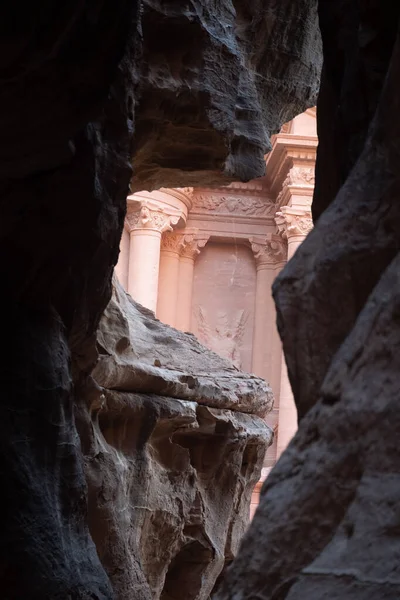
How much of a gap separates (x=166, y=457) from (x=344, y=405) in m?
5.99

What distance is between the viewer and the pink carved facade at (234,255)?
16.7 metres

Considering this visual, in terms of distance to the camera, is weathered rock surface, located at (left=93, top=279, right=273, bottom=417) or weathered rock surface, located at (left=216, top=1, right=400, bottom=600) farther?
weathered rock surface, located at (left=93, top=279, right=273, bottom=417)

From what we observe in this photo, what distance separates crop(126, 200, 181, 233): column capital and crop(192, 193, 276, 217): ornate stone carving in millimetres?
1433

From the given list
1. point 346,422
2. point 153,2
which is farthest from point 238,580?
point 153,2

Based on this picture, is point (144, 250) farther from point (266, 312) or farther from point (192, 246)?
point (266, 312)

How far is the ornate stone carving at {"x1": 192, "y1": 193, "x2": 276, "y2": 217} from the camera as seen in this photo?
59.0 feet

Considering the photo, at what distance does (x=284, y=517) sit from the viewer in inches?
75.0

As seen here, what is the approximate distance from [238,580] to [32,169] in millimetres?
3167

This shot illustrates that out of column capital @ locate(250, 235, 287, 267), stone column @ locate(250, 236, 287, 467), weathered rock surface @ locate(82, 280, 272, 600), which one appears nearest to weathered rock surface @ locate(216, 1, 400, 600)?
weathered rock surface @ locate(82, 280, 272, 600)

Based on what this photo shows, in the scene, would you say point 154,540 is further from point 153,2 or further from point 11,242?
point 153,2

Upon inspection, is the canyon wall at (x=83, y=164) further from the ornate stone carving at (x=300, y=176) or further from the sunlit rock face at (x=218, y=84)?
the ornate stone carving at (x=300, y=176)

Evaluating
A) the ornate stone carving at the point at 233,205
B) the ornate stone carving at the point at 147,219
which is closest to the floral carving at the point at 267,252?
the ornate stone carving at the point at 233,205

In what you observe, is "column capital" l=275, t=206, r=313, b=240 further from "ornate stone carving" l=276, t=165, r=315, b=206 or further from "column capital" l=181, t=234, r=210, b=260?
"column capital" l=181, t=234, r=210, b=260

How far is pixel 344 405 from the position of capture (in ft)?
6.12
